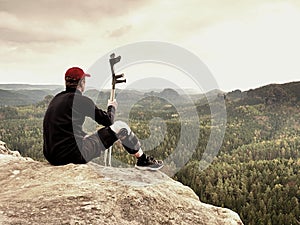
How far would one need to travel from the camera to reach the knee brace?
9887 millimetres

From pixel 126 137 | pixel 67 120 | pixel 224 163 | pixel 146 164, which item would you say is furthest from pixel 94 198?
pixel 224 163

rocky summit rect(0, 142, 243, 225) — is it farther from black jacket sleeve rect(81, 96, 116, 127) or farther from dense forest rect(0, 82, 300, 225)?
dense forest rect(0, 82, 300, 225)

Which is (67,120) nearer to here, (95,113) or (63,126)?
(63,126)

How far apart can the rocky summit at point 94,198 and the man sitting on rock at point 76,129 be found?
44 cm

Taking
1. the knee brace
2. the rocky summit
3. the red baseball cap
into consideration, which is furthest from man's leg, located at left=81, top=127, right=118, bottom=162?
the red baseball cap

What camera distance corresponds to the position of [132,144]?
10.1 meters

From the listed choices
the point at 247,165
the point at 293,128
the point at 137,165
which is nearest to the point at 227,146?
the point at 247,165

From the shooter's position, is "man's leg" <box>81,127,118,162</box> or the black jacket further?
"man's leg" <box>81,127,118,162</box>

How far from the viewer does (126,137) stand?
10.0 meters

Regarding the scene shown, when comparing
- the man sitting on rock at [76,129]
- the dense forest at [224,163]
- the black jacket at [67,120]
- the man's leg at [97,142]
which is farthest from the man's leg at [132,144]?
the black jacket at [67,120]

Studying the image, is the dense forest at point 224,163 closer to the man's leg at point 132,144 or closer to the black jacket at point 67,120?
the man's leg at point 132,144

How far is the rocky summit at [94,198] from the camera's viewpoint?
6766mm

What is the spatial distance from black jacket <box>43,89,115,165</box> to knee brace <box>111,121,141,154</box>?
0.43m

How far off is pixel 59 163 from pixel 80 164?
65 cm
